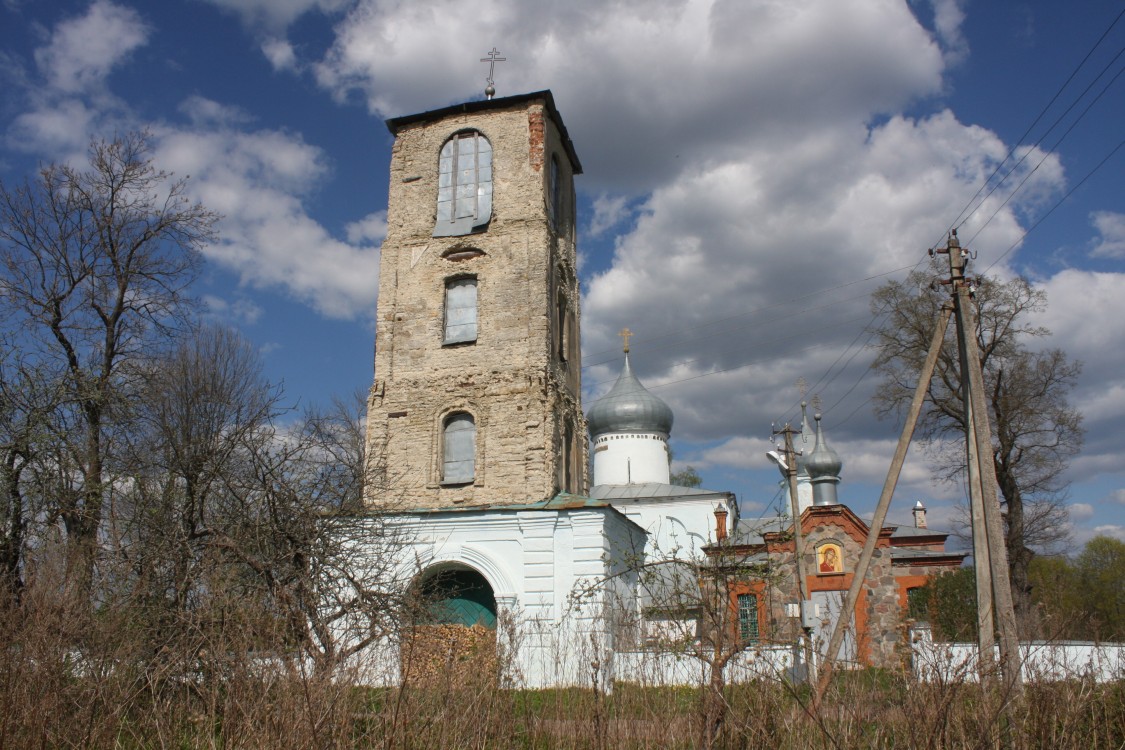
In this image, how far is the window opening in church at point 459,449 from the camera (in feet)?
49.7

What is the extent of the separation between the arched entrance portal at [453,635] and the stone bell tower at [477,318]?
1.50 metres

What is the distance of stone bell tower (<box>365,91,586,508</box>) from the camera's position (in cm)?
1502

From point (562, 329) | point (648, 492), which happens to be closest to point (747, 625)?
point (562, 329)

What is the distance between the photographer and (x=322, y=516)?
8.92 metres

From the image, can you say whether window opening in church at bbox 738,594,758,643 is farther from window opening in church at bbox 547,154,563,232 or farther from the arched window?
window opening in church at bbox 547,154,563,232

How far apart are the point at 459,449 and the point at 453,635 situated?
294 inches

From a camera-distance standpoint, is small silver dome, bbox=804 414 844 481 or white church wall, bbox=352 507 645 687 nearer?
white church wall, bbox=352 507 645 687

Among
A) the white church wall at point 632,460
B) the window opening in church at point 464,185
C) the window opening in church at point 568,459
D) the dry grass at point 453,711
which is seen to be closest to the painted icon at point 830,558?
the white church wall at point 632,460

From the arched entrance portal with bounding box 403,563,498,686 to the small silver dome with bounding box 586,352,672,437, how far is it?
16.5m

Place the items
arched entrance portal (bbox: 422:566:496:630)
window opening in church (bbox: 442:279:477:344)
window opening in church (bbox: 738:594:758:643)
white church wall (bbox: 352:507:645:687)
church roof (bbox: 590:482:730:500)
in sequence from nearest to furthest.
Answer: window opening in church (bbox: 738:594:758:643) < white church wall (bbox: 352:507:645:687) < arched entrance portal (bbox: 422:566:496:630) < window opening in church (bbox: 442:279:477:344) < church roof (bbox: 590:482:730:500)

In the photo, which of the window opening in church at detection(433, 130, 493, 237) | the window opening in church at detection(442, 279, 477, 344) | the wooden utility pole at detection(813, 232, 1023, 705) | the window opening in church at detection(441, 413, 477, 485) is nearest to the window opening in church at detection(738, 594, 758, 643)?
the wooden utility pole at detection(813, 232, 1023, 705)

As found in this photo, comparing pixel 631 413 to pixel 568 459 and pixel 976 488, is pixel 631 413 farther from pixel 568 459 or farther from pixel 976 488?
pixel 976 488

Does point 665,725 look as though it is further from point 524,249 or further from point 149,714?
point 524,249

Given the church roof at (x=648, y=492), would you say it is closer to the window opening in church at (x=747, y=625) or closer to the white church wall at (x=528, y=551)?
the window opening in church at (x=747, y=625)
